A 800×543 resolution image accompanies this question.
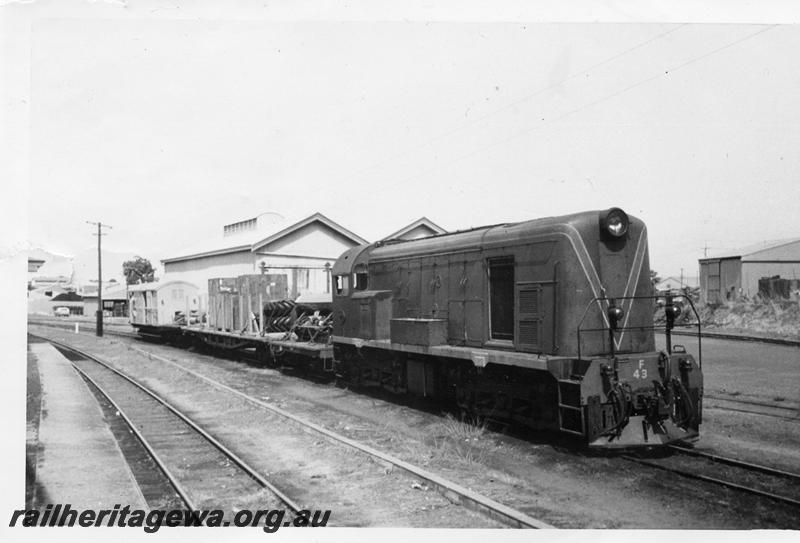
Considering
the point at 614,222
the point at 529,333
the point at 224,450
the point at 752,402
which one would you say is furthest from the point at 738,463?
the point at 224,450

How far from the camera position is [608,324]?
25.9 feet

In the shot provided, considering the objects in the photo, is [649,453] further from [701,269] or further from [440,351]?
[701,269]

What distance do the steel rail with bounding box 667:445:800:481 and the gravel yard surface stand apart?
0.48 metres

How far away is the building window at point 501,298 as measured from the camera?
8.67 m

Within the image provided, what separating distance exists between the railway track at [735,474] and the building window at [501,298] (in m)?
2.36

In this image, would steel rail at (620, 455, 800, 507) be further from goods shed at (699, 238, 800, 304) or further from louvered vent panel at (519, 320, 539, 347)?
goods shed at (699, 238, 800, 304)

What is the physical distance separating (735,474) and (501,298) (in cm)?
365

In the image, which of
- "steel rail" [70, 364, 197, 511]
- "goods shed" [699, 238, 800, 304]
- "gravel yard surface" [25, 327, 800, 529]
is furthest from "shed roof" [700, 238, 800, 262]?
"steel rail" [70, 364, 197, 511]

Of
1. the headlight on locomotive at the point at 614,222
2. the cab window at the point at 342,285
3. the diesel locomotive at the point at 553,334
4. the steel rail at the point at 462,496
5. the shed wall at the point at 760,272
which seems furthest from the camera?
the shed wall at the point at 760,272

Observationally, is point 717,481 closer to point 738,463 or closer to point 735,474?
point 735,474

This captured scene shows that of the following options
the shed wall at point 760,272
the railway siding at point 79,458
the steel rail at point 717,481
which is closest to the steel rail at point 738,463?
the steel rail at point 717,481

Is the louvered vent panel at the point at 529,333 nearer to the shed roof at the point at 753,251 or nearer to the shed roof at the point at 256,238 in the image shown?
the shed roof at the point at 256,238

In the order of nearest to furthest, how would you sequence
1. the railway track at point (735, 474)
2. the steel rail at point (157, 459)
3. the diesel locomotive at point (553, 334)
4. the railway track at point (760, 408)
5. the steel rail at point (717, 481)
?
1. the steel rail at point (717, 481)
2. the railway track at point (735, 474)
3. the steel rail at point (157, 459)
4. the diesel locomotive at point (553, 334)
5. the railway track at point (760, 408)

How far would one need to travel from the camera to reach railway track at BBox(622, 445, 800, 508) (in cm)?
614
